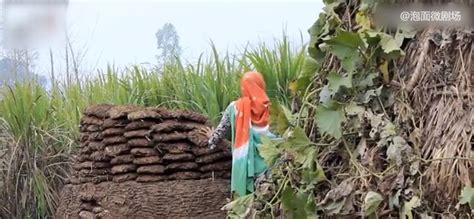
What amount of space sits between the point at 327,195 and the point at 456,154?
0.25 meters

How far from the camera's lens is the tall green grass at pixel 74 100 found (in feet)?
16.3

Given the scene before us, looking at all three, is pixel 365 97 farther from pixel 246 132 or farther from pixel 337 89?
pixel 246 132

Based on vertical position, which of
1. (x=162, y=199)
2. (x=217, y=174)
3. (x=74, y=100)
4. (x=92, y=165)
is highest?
(x=74, y=100)

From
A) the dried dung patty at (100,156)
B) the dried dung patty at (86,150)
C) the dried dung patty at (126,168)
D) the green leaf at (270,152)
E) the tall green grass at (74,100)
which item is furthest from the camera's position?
the tall green grass at (74,100)

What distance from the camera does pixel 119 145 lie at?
4355 mm

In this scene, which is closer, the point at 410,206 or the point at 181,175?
the point at 410,206

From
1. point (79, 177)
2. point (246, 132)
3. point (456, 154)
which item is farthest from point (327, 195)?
point (79, 177)

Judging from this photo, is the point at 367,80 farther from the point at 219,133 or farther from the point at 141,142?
the point at 141,142

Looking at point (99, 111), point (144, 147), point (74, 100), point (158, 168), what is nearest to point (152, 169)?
point (158, 168)

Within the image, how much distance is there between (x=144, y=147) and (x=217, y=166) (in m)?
0.43

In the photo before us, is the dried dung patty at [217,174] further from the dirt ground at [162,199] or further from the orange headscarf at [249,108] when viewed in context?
the orange headscarf at [249,108]

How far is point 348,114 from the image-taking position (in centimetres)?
124

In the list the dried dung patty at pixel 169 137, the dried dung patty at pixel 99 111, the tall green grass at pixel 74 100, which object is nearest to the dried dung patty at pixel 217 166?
the dried dung patty at pixel 169 137

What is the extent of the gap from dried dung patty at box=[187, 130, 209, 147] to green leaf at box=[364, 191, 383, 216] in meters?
3.09
